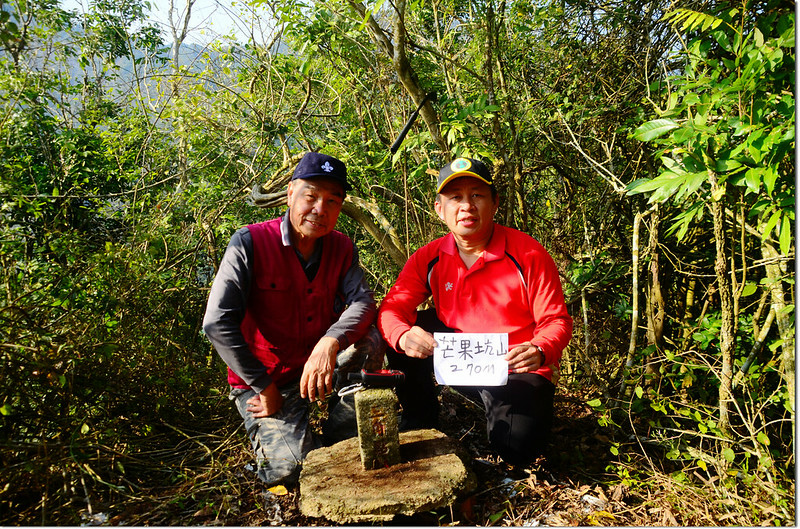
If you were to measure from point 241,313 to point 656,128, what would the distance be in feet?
7.30

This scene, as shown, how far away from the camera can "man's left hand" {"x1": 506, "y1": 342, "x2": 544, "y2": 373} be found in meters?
2.29

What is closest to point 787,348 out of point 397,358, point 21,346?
point 397,358

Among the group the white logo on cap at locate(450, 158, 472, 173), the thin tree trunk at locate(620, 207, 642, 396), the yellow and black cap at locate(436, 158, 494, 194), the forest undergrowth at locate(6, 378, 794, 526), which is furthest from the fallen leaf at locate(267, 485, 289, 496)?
the thin tree trunk at locate(620, 207, 642, 396)

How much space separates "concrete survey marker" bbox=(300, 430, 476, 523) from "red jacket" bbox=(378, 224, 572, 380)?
0.60 meters

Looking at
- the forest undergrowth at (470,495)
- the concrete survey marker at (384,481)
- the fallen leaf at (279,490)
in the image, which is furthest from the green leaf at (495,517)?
the fallen leaf at (279,490)

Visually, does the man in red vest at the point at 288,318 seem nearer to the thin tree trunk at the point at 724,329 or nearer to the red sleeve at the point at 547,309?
the red sleeve at the point at 547,309

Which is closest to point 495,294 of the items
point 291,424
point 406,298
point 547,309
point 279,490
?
point 547,309

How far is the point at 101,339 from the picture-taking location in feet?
9.23

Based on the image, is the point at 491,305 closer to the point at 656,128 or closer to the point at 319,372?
the point at 319,372

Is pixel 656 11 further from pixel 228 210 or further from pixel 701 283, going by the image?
pixel 228 210

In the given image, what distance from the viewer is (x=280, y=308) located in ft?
8.64

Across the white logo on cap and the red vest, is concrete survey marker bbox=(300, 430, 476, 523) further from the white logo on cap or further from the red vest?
the white logo on cap

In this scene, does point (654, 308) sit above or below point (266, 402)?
above

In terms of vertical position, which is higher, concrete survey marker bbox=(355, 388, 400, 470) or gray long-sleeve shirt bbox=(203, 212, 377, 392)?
gray long-sleeve shirt bbox=(203, 212, 377, 392)
